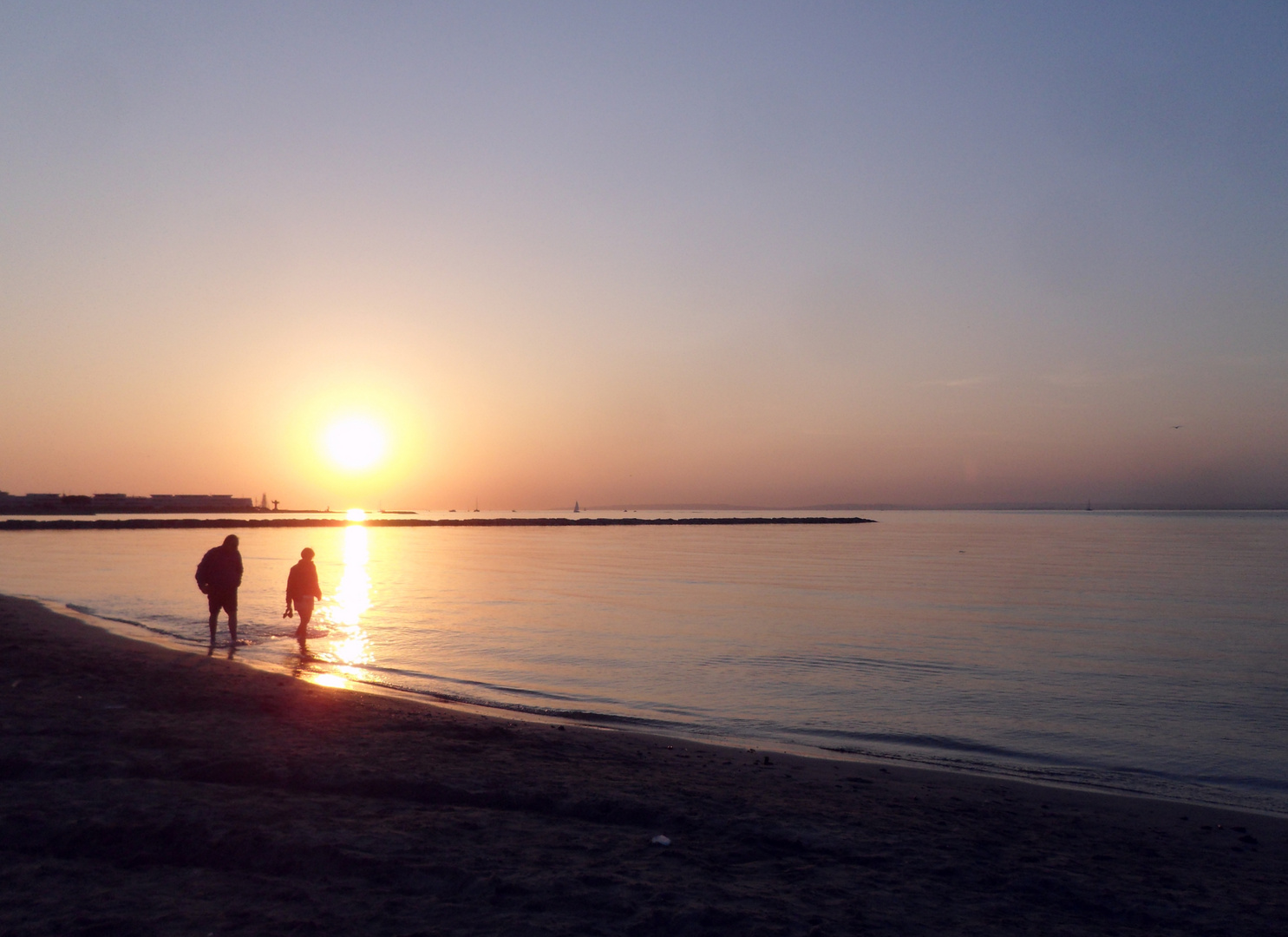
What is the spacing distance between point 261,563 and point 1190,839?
47.9 meters

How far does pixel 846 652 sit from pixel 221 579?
1368 cm

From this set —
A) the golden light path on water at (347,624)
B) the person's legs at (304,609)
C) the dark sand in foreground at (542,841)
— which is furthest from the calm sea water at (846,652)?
the dark sand in foreground at (542,841)

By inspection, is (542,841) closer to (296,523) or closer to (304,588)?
(304,588)

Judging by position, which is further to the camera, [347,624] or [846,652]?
[347,624]

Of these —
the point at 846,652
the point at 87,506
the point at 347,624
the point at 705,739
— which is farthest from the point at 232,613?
the point at 87,506

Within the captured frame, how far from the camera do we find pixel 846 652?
2003 cm

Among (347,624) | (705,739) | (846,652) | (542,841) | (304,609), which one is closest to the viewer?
(542,841)

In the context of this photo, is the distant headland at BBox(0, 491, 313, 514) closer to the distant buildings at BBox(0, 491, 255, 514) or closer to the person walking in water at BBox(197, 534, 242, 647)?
the distant buildings at BBox(0, 491, 255, 514)

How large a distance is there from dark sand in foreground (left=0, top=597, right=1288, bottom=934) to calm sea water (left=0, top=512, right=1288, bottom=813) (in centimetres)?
271

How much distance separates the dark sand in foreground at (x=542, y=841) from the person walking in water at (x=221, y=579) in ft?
23.8

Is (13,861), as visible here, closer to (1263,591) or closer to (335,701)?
(335,701)

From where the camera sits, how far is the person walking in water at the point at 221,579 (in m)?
18.1

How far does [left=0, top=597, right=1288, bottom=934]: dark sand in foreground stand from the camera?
5500 millimetres

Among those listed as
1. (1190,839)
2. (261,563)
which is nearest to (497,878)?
(1190,839)
